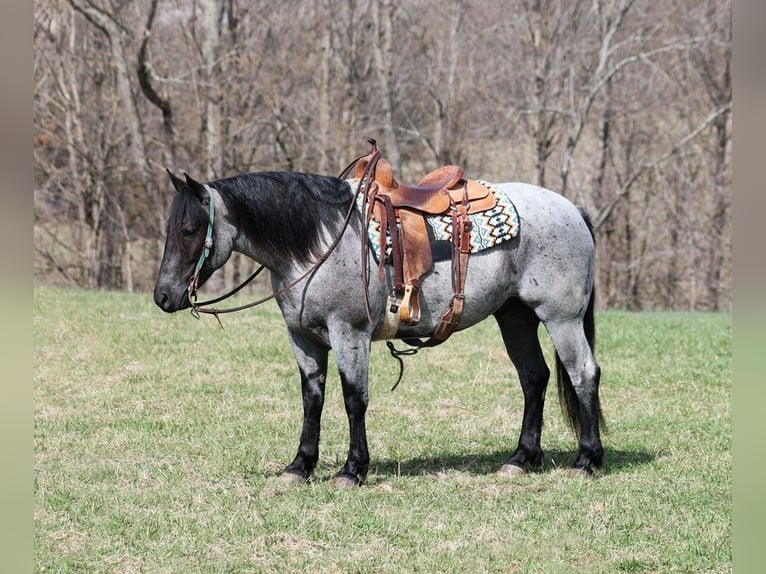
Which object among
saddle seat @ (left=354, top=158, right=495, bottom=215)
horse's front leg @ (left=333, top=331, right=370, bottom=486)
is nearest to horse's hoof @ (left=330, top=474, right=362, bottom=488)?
horse's front leg @ (left=333, top=331, right=370, bottom=486)

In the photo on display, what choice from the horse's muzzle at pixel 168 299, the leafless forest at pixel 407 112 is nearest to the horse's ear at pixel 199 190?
the horse's muzzle at pixel 168 299

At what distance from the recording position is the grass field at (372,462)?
14.9 ft

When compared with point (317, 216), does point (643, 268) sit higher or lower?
lower

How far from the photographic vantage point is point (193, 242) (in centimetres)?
523

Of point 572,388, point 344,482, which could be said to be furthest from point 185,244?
point 572,388

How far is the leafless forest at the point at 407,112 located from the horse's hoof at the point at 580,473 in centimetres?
1524

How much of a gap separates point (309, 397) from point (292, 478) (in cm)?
52

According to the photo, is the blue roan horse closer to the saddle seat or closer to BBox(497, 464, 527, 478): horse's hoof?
BBox(497, 464, 527, 478): horse's hoof

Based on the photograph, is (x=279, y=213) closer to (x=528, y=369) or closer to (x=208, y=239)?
(x=208, y=239)

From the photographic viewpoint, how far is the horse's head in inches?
204
